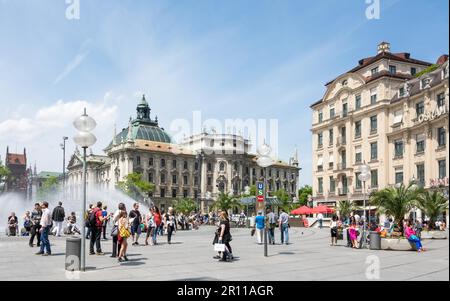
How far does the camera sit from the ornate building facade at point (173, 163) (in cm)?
10681

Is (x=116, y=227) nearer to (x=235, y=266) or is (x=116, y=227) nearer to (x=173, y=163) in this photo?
(x=235, y=266)

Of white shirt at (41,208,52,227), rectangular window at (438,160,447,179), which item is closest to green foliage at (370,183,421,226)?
white shirt at (41,208,52,227)

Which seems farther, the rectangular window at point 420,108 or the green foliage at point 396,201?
the rectangular window at point 420,108

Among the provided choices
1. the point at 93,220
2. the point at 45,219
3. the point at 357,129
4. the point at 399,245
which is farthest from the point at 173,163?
the point at 45,219

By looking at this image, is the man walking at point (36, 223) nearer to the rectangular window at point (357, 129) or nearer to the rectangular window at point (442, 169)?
the rectangular window at point (442, 169)

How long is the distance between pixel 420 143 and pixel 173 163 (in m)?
70.7

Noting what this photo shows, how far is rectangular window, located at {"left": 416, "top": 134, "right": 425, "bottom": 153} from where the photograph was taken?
47266 millimetres

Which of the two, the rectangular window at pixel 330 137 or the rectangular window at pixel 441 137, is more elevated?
the rectangular window at pixel 330 137

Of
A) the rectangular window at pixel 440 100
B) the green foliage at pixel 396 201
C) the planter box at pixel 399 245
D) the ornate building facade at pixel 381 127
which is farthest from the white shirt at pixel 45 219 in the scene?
the rectangular window at pixel 440 100

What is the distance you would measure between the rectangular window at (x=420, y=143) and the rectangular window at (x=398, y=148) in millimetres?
2477

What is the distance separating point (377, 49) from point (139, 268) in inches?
2189

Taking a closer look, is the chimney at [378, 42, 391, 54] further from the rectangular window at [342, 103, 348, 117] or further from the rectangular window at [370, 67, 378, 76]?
the rectangular window at [342, 103, 348, 117]

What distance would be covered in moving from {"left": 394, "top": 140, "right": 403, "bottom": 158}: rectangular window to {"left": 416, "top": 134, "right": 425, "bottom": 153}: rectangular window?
97.5 inches

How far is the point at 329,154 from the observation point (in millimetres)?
61156
